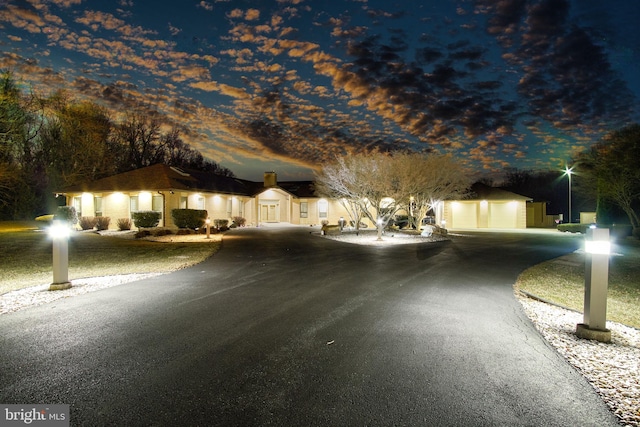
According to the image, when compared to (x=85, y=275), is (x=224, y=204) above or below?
above

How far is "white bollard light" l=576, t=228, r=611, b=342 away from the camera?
436 centimetres

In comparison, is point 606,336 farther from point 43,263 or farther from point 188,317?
point 43,263

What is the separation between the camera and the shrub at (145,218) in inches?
890

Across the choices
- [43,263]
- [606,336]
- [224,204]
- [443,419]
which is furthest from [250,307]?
[224,204]

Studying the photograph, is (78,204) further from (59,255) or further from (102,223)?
(59,255)

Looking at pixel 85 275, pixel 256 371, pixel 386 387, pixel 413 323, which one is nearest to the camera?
pixel 386 387

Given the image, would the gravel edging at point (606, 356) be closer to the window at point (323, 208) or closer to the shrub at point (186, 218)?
the shrub at point (186, 218)

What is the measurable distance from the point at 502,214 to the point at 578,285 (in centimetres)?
2869

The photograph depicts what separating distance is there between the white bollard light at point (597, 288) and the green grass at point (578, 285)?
5.81 ft

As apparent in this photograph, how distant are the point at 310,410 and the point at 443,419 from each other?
3.49 feet

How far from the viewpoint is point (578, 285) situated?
8266 mm

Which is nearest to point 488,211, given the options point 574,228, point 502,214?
point 502,214

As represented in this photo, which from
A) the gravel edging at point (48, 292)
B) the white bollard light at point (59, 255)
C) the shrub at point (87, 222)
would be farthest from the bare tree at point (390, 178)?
the shrub at point (87, 222)

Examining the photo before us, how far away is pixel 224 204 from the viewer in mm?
30562
